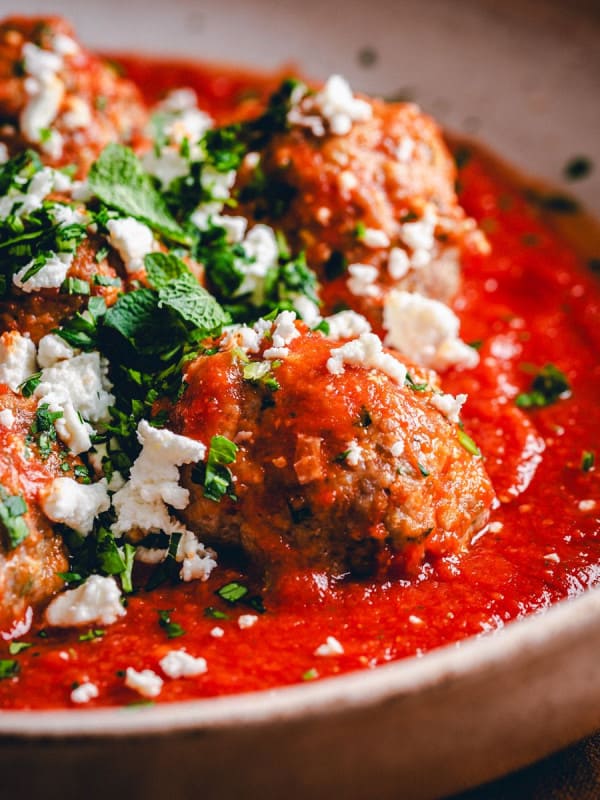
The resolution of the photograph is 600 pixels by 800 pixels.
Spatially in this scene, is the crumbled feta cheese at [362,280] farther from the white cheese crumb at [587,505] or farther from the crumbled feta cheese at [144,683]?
the crumbled feta cheese at [144,683]

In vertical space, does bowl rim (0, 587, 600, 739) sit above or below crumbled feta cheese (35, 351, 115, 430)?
above

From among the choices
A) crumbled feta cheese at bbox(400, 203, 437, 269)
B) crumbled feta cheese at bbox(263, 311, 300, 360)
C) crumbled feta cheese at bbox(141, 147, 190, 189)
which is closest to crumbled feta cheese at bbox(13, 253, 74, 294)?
crumbled feta cheese at bbox(263, 311, 300, 360)

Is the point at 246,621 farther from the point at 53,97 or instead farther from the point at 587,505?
the point at 53,97

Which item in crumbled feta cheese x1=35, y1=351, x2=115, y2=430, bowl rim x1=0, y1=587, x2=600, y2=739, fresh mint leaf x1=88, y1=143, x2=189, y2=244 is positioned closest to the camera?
bowl rim x1=0, y1=587, x2=600, y2=739

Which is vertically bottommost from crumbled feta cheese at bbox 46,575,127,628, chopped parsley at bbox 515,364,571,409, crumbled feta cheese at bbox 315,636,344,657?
crumbled feta cheese at bbox 46,575,127,628

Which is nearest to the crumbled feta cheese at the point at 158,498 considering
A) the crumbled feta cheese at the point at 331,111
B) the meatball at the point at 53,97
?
the crumbled feta cheese at the point at 331,111

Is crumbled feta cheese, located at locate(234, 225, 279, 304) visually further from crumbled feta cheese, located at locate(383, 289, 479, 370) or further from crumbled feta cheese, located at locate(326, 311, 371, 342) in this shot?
crumbled feta cheese, located at locate(383, 289, 479, 370)

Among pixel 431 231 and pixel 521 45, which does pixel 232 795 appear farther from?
pixel 521 45
